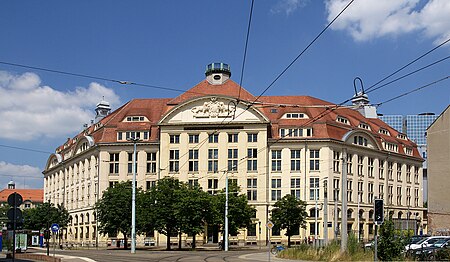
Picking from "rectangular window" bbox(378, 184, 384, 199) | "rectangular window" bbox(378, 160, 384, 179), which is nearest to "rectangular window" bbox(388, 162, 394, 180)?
"rectangular window" bbox(378, 160, 384, 179)

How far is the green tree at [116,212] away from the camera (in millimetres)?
74988

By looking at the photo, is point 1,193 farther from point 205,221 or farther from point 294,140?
point 205,221

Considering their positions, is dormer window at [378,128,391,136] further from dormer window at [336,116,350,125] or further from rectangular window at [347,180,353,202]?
rectangular window at [347,180,353,202]

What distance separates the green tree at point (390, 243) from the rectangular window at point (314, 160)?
62019 mm

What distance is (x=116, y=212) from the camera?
7519 cm

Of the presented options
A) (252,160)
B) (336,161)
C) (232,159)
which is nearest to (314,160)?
(336,161)

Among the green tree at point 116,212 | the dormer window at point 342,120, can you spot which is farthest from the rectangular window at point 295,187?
the green tree at point 116,212

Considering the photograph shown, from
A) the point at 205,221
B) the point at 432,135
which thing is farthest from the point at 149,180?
the point at 432,135

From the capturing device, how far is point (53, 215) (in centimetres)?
10050

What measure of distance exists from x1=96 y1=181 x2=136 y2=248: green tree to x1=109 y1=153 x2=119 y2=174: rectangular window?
21948mm

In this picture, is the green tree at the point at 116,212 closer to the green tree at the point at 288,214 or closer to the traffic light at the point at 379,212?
the green tree at the point at 288,214

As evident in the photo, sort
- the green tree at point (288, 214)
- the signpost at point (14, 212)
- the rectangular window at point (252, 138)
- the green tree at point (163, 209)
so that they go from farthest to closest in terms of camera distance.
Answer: the rectangular window at point (252, 138)
the green tree at point (288, 214)
the green tree at point (163, 209)
the signpost at point (14, 212)

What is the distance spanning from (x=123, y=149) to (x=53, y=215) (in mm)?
15462

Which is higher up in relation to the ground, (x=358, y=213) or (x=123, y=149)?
(x=123, y=149)
